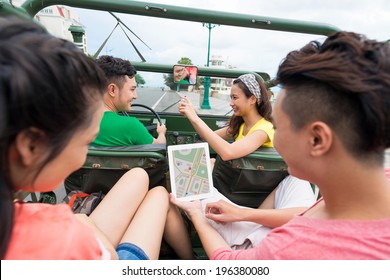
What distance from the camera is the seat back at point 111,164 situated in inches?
51.8

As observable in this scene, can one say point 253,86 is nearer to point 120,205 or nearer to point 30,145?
point 120,205

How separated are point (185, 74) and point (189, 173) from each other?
109 centimetres

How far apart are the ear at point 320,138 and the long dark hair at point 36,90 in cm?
54

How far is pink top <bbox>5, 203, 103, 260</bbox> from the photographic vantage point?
0.54 meters

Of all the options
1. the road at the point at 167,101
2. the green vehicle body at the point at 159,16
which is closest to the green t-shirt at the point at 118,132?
the green vehicle body at the point at 159,16

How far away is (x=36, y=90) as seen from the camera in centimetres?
49

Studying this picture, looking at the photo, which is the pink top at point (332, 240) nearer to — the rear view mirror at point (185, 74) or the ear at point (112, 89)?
the ear at point (112, 89)

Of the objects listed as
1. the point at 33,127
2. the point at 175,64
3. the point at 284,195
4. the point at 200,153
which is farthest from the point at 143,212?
the point at 175,64

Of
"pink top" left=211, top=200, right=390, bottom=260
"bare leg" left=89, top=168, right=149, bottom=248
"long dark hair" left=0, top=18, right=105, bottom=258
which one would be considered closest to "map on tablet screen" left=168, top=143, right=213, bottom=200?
"bare leg" left=89, top=168, right=149, bottom=248

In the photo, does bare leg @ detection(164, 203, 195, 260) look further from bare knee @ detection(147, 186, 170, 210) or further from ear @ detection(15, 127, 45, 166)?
ear @ detection(15, 127, 45, 166)

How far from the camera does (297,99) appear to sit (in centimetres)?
70

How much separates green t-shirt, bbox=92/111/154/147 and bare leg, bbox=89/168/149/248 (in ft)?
1.20

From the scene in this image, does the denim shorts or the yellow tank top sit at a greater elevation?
the yellow tank top

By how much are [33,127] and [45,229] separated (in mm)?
206
